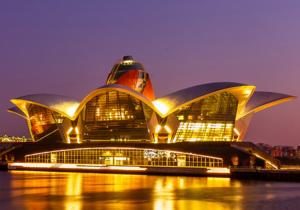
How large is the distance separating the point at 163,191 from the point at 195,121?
34655mm

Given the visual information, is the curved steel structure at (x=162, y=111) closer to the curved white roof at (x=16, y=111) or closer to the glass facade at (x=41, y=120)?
the glass facade at (x=41, y=120)

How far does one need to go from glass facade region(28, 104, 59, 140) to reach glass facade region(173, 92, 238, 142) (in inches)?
799

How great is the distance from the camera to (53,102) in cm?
7769

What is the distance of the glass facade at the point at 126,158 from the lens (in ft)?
201

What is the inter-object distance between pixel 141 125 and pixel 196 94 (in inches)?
351

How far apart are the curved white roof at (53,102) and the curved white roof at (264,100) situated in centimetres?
2627

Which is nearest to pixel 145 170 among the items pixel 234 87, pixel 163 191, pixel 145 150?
pixel 145 150

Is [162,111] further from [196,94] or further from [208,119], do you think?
[208,119]

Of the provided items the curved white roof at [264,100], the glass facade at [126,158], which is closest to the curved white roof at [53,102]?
the glass facade at [126,158]

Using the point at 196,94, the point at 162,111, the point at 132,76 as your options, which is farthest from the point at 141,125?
the point at 132,76

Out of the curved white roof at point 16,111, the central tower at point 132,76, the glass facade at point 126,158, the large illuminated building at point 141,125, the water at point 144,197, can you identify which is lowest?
the water at point 144,197

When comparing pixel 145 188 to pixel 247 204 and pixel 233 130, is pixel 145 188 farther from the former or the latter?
pixel 233 130

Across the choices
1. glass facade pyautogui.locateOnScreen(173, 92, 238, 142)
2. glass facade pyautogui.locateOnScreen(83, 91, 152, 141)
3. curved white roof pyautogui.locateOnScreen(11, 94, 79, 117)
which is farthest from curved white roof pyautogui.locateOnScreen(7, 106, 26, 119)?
glass facade pyautogui.locateOnScreen(173, 92, 238, 142)

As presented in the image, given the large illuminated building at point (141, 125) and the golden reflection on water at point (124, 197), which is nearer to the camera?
the golden reflection on water at point (124, 197)
